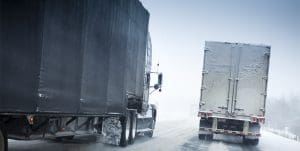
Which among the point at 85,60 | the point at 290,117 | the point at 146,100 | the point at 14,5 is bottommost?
the point at 290,117

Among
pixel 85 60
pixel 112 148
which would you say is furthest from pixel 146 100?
pixel 85 60

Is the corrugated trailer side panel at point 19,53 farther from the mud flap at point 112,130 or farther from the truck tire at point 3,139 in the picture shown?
the mud flap at point 112,130

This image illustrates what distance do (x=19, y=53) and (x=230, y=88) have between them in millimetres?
17608

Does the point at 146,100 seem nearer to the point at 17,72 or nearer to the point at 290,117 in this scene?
the point at 17,72

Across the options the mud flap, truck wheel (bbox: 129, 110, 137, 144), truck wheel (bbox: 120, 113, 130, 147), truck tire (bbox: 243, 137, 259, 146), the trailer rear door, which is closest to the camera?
the mud flap

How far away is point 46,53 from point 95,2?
258 centimetres

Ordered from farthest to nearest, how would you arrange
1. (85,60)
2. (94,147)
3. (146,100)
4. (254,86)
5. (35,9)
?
1. (254,86)
2. (146,100)
3. (94,147)
4. (85,60)
5. (35,9)

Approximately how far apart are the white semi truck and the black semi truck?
345 inches

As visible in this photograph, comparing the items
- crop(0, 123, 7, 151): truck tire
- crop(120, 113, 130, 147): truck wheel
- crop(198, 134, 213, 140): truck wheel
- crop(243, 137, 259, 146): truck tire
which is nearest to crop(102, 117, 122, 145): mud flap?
crop(120, 113, 130, 147): truck wheel

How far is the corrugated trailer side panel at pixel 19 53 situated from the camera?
291 inches

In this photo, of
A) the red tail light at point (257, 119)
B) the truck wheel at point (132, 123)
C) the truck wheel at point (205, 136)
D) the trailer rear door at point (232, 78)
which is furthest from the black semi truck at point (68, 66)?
the truck wheel at point (205, 136)

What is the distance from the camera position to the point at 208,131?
24.9 m

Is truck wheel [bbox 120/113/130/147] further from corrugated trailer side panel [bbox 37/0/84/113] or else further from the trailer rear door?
the trailer rear door

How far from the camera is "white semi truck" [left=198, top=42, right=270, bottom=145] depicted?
24.2m
